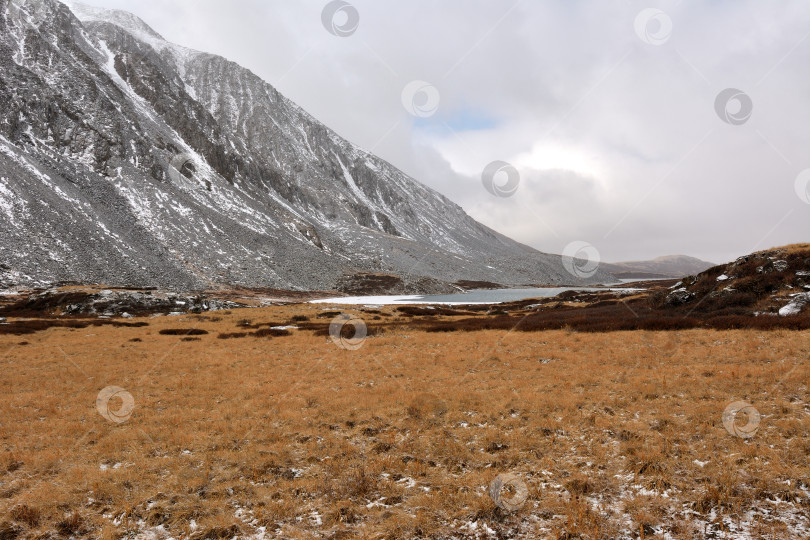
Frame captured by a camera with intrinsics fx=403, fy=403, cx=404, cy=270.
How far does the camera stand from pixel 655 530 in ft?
25.7

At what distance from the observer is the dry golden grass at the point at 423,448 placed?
8.62 meters

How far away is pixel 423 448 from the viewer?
40.4 feet

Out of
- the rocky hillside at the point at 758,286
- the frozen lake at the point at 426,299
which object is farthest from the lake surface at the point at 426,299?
the rocky hillside at the point at 758,286

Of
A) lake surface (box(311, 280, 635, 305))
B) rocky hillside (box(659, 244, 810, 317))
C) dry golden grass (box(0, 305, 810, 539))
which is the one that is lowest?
dry golden grass (box(0, 305, 810, 539))

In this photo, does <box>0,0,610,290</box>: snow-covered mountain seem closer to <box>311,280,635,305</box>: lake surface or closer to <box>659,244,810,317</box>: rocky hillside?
<box>311,280,635,305</box>: lake surface

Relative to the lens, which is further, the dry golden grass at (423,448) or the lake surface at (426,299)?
the lake surface at (426,299)

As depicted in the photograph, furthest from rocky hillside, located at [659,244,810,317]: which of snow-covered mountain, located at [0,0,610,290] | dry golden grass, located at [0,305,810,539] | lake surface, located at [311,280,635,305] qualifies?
snow-covered mountain, located at [0,0,610,290]

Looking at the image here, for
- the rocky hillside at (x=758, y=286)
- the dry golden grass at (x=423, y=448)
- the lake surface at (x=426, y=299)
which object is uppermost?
the lake surface at (x=426, y=299)

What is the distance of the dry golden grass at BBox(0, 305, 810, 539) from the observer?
340 inches

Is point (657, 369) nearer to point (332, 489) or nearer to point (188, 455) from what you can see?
point (332, 489)

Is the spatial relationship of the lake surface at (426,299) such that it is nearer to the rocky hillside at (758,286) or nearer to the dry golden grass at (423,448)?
the rocky hillside at (758,286)

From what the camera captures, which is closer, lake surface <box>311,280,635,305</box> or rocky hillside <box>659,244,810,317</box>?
rocky hillside <box>659,244,810,317</box>

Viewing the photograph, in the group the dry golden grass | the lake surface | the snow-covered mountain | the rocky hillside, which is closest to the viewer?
the dry golden grass

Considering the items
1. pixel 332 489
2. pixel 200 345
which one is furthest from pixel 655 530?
pixel 200 345
